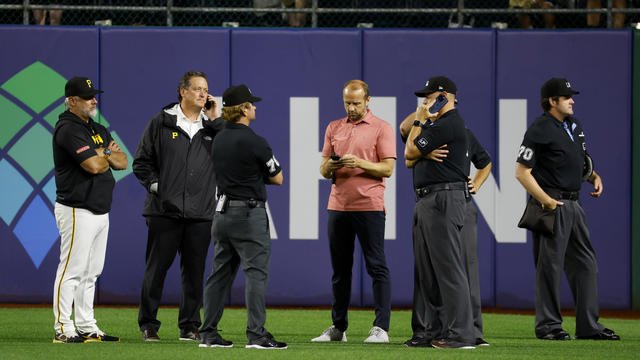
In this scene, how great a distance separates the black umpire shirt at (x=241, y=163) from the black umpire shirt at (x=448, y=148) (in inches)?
41.8

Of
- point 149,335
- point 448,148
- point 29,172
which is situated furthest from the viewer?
point 29,172

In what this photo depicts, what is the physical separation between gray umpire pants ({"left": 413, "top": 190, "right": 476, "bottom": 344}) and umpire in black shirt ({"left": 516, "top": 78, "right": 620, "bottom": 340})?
1264 millimetres

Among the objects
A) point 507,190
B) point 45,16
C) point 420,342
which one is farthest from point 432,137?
point 45,16

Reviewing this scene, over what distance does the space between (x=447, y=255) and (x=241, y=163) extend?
1587 mm

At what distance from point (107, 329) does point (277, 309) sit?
2.51 metres

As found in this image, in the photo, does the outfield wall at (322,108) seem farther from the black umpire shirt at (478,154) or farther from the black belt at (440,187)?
the black belt at (440,187)

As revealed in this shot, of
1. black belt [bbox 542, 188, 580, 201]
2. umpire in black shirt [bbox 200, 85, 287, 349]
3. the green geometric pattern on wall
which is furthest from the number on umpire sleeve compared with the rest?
the green geometric pattern on wall

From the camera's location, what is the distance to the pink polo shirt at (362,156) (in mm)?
6867

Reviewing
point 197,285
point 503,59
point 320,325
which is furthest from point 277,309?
point 503,59

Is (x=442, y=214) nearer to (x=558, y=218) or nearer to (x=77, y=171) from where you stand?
(x=558, y=218)

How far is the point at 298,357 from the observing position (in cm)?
546

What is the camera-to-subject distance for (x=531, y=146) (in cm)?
715

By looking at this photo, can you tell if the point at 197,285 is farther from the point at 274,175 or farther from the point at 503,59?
the point at 503,59

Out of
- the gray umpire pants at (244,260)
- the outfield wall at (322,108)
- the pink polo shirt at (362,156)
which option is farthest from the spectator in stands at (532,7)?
the gray umpire pants at (244,260)
